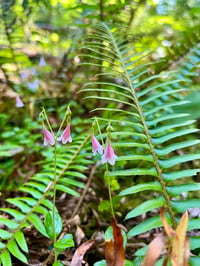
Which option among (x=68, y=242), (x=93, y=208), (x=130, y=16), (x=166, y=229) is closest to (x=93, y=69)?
(x=130, y=16)

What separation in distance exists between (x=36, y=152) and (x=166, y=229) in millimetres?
1591

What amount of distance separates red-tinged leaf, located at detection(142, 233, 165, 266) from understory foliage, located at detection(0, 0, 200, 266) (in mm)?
37

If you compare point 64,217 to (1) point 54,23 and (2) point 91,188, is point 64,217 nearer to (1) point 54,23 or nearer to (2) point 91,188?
(2) point 91,188

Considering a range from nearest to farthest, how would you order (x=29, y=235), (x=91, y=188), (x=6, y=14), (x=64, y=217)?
1. (x=29, y=235)
2. (x=64, y=217)
3. (x=91, y=188)
4. (x=6, y=14)

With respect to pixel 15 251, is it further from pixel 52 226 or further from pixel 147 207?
pixel 147 207

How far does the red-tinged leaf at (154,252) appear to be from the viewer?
0.77 m

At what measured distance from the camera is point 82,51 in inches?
110

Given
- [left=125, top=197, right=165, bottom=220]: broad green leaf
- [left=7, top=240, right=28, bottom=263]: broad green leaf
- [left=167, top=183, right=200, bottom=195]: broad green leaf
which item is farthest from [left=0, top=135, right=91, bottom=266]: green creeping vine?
[left=167, top=183, right=200, bottom=195]: broad green leaf

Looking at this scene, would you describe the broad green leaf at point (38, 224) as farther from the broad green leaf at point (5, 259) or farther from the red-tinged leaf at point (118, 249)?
the red-tinged leaf at point (118, 249)

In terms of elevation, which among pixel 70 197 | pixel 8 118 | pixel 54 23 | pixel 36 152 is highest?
pixel 54 23

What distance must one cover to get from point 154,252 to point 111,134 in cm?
47

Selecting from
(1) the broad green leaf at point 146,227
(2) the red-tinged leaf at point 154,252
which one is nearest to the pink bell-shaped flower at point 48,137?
(1) the broad green leaf at point 146,227

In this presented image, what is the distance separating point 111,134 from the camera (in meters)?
1.16

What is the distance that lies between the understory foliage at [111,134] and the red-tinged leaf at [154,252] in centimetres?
4
